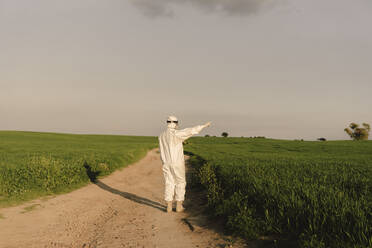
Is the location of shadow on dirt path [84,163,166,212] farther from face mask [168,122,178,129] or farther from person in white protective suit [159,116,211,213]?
face mask [168,122,178,129]

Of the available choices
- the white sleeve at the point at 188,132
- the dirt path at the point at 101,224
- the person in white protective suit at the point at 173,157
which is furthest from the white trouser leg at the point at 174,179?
the white sleeve at the point at 188,132

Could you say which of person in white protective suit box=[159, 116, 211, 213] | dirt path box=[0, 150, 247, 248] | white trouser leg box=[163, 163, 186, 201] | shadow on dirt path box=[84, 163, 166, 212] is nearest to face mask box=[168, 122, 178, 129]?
person in white protective suit box=[159, 116, 211, 213]

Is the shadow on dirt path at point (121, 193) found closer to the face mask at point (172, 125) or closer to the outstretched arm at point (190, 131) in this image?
the outstretched arm at point (190, 131)

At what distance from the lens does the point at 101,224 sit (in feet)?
27.7

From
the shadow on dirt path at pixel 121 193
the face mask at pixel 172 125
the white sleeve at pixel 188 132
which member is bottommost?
the shadow on dirt path at pixel 121 193

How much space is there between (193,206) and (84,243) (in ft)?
14.2

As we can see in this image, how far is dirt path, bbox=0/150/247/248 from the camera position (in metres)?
6.74

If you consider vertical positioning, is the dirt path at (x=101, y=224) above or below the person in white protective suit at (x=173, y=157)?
below

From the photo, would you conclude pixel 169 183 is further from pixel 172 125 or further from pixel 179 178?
pixel 172 125

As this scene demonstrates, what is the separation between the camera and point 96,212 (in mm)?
9914

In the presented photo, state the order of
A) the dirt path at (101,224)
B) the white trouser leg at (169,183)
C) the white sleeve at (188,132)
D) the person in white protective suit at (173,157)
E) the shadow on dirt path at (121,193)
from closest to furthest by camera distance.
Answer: the dirt path at (101,224), the white sleeve at (188,132), the person in white protective suit at (173,157), the white trouser leg at (169,183), the shadow on dirt path at (121,193)

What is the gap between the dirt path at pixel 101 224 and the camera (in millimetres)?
6738

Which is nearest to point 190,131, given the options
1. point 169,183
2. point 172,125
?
point 172,125

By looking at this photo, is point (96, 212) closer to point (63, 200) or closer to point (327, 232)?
point (63, 200)
